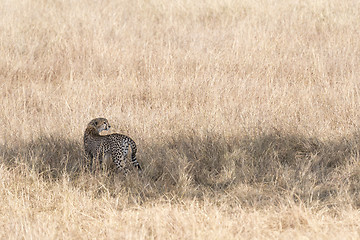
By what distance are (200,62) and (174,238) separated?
Answer: 439 centimetres

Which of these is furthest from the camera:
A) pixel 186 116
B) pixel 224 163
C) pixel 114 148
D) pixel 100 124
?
pixel 186 116

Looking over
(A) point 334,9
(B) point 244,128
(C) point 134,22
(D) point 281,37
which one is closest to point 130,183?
(B) point 244,128

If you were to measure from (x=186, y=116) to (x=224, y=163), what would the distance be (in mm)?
1057

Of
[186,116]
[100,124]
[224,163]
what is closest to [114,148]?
[100,124]

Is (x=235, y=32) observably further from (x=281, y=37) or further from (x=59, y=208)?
(x=59, y=208)

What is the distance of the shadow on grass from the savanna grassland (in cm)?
2

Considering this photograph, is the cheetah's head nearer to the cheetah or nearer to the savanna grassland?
the cheetah

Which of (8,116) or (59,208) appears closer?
(59,208)

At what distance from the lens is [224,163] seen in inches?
189

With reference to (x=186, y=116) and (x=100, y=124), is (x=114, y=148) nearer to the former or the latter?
(x=100, y=124)

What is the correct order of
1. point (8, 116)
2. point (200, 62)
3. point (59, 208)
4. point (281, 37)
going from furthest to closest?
point (281, 37), point (200, 62), point (8, 116), point (59, 208)

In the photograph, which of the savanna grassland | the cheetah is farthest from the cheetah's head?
the savanna grassland

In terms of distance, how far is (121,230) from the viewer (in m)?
3.54

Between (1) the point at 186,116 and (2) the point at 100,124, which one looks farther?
(1) the point at 186,116
